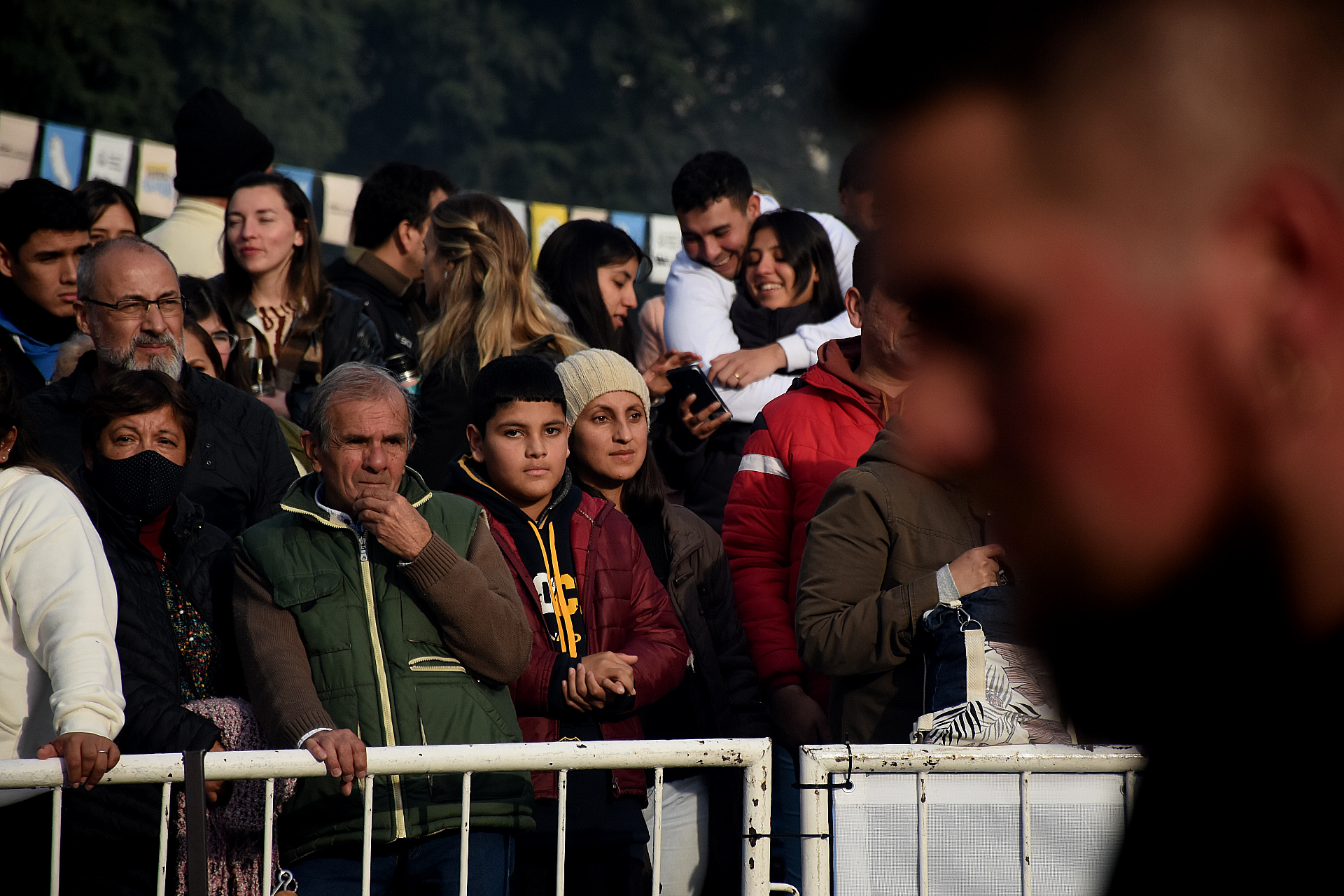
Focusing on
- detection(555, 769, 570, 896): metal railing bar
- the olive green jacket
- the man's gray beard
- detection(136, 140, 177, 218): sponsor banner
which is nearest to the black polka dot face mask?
the man's gray beard

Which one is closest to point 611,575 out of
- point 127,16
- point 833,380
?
point 833,380

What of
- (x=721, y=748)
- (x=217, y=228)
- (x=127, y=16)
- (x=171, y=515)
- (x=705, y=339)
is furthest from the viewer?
(x=127, y=16)

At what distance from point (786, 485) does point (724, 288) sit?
1.65 m

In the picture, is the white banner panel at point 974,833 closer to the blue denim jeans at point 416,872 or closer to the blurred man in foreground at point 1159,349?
the blue denim jeans at point 416,872

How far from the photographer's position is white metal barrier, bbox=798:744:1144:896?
3.00 meters

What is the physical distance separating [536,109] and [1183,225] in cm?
3710

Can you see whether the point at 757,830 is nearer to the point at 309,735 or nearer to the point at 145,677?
the point at 309,735

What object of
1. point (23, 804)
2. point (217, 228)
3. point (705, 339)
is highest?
point (217, 228)

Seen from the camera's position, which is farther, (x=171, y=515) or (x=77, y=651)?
(x=171, y=515)

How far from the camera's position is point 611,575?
404 cm

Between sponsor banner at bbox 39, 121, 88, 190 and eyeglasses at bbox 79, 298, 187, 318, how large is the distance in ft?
26.6

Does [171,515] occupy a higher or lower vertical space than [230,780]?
higher

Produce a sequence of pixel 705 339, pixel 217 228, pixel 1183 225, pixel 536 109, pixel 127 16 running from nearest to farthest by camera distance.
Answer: pixel 1183 225, pixel 705 339, pixel 217 228, pixel 127 16, pixel 536 109

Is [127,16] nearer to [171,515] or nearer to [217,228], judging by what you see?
[217,228]
